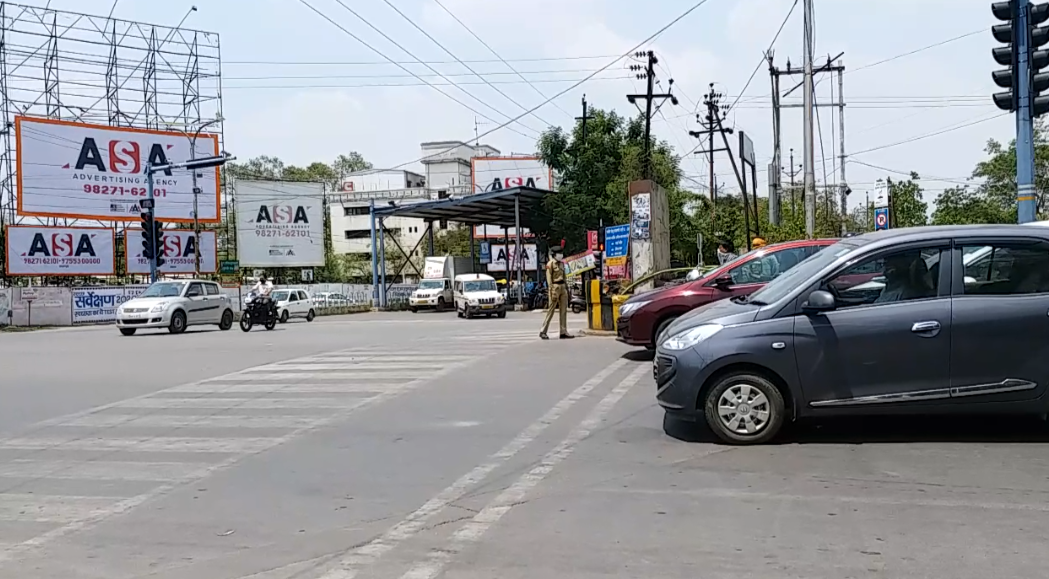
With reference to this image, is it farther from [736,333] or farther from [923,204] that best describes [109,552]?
[923,204]

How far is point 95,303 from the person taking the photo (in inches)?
1414

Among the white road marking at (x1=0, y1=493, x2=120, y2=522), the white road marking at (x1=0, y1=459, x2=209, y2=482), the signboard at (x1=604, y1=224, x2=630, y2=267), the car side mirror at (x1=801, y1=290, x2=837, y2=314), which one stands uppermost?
the signboard at (x1=604, y1=224, x2=630, y2=267)

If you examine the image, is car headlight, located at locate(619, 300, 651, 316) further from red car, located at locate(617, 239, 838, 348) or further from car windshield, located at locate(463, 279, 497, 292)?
car windshield, located at locate(463, 279, 497, 292)

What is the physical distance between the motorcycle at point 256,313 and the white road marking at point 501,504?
59.3 feet

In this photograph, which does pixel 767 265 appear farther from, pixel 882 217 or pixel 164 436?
pixel 882 217

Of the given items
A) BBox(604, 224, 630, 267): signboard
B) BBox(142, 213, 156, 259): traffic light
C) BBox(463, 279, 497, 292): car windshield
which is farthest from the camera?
BBox(463, 279, 497, 292): car windshield

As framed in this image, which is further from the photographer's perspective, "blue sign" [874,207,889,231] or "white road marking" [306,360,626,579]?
"blue sign" [874,207,889,231]

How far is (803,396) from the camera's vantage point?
7094 mm

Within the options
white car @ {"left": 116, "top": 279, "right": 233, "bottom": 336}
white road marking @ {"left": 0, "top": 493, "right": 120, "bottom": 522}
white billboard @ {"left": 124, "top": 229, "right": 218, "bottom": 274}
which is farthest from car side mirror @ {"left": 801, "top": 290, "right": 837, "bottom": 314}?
white billboard @ {"left": 124, "top": 229, "right": 218, "bottom": 274}

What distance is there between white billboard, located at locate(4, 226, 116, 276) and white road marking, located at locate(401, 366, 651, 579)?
121ft

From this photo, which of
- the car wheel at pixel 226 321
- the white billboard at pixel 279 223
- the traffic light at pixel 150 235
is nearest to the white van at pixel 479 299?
the car wheel at pixel 226 321

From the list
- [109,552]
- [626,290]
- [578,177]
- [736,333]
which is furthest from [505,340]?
[578,177]

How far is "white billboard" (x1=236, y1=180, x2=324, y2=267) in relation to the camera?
49906 millimetres

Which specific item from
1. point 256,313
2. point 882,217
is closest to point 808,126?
point 882,217
